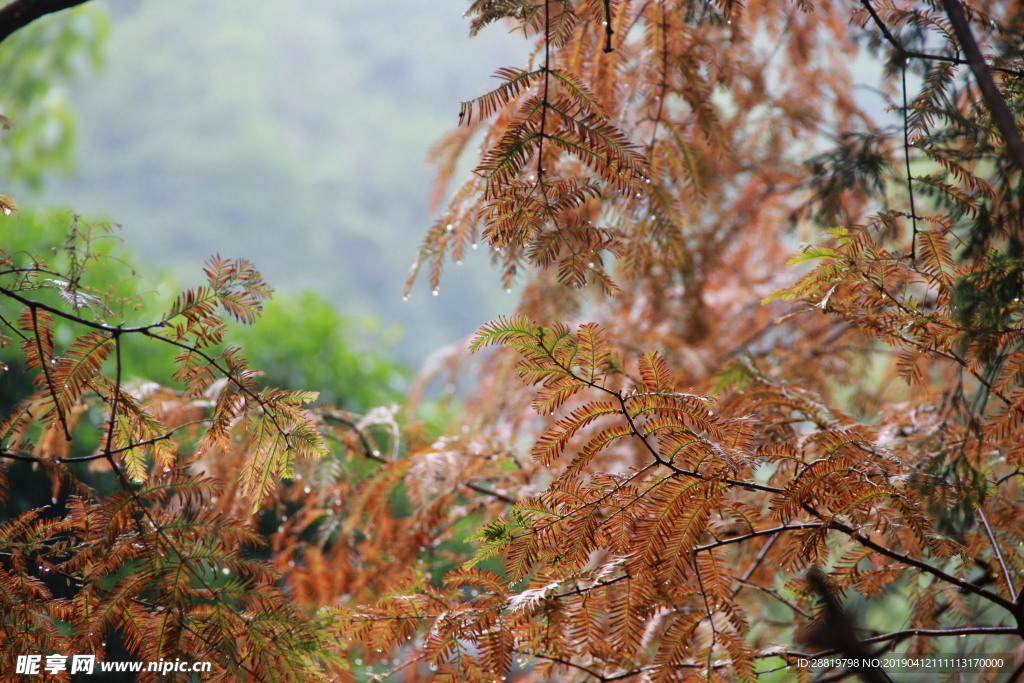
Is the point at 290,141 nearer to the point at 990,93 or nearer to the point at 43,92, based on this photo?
the point at 43,92

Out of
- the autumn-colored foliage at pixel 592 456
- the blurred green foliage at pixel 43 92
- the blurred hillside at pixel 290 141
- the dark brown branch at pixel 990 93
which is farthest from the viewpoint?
the blurred hillside at pixel 290 141

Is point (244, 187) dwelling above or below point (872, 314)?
above

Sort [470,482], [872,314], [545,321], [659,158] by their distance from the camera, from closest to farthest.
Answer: [872,314], [659,158], [470,482], [545,321]

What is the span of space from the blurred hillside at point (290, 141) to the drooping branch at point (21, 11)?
291 inches

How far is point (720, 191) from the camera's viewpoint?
206cm

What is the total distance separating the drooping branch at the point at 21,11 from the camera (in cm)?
74

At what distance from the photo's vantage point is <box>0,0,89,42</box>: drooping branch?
743 millimetres

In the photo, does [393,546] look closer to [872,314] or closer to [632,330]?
[872,314]

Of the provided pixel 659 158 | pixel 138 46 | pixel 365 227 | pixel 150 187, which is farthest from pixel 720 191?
pixel 138 46

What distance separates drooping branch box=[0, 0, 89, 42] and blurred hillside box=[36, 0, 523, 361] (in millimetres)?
7381

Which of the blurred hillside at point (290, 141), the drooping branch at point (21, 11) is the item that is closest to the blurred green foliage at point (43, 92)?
the drooping branch at point (21, 11)

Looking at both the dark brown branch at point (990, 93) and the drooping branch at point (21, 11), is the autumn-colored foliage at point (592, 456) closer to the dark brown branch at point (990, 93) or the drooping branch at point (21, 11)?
the dark brown branch at point (990, 93)

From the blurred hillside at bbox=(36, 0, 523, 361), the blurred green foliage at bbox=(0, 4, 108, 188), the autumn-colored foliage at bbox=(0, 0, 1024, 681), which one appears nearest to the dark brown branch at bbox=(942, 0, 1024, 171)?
the autumn-colored foliage at bbox=(0, 0, 1024, 681)

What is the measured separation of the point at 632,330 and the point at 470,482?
1056 mm
